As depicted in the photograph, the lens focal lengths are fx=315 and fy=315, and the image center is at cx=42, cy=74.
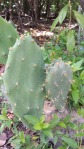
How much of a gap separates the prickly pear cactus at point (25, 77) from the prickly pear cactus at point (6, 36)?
0.55 ft

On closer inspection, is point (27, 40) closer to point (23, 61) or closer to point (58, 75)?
point (23, 61)

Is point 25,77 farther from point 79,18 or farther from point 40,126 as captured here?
point 79,18

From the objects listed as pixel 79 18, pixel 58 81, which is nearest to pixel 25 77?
pixel 58 81

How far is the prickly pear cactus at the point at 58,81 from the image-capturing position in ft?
4.99

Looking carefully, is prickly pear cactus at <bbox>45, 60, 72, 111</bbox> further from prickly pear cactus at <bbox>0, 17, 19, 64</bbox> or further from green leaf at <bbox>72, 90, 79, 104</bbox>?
prickly pear cactus at <bbox>0, 17, 19, 64</bbox>

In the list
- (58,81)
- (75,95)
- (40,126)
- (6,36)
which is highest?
(6,36)

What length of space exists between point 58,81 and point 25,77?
0.17 meters

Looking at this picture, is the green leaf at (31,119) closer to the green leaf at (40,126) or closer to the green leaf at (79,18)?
the green leaf at (40,126)

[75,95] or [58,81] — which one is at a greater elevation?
[58,81]

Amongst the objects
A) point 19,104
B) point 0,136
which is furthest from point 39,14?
point 19,104

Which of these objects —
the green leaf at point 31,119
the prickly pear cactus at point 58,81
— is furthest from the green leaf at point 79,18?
the green leaf at point 31,119

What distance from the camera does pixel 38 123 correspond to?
1684 millimetres

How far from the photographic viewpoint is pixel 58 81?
156 centimetres

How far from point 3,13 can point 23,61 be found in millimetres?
6239
